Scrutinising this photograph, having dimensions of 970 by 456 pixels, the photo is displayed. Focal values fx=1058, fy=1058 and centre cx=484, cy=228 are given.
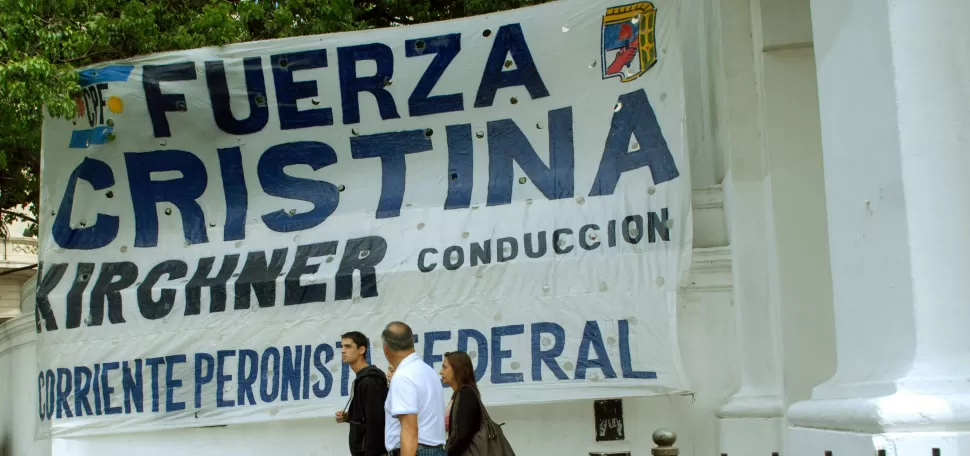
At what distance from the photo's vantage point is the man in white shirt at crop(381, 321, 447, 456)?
5.65 metres

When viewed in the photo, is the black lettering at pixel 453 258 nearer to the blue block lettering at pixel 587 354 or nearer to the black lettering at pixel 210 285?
the blue block lettering at pixel 587 354

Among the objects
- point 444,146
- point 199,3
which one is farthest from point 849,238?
point 199,3

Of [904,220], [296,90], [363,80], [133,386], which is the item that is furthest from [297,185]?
[904,220]

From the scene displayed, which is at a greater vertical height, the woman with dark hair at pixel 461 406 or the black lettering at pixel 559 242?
the black lettering at pixel 559 242

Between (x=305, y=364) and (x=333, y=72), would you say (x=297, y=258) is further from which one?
(x=333, y=72)

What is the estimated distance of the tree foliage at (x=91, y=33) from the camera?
8906 mm

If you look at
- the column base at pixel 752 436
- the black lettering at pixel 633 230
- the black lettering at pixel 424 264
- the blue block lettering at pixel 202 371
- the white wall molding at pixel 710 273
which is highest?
the black lettering at pixel 633 230

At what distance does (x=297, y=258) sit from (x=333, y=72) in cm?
165

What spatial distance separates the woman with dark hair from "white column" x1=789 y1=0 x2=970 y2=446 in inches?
81.8

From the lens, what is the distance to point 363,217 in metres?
9.02

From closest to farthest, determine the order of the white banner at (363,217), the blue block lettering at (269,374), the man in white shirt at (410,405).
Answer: the man in white shirt at (410,405), the white banner at (363,217), the blue block lettering at (269,374)

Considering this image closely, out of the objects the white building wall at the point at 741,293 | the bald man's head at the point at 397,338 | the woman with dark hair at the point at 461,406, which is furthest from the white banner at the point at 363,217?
the bald man's head at the point at 397,338

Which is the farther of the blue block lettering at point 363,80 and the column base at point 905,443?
the blue block lettering at point 363,80

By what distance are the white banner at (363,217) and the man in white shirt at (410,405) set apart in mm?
2293
